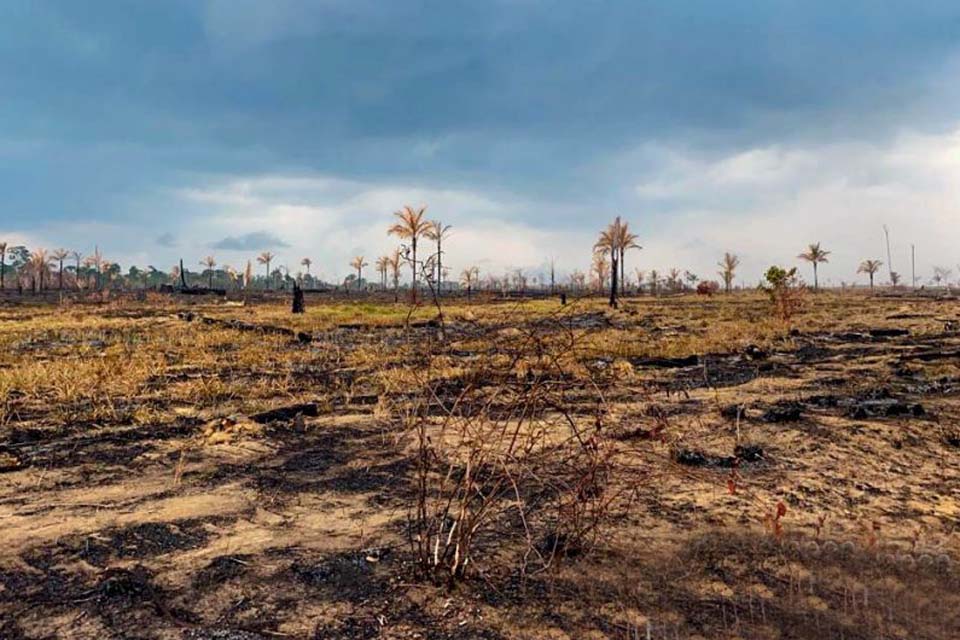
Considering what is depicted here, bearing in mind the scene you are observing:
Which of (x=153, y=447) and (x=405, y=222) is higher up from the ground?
(x=405, y=222)

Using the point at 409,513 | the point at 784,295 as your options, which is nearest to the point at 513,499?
the point at 409,513

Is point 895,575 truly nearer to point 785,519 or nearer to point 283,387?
point 785,519

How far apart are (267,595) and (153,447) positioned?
3.29 meters

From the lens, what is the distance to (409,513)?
3109 millimetres

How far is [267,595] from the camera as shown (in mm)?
2684

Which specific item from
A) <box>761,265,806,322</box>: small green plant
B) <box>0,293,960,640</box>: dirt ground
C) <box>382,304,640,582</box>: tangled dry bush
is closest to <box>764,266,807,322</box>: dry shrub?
<box>761,265,806,322</box>: small green plant

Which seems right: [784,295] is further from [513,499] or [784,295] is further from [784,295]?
[513,499]

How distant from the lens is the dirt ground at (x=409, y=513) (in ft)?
8.30

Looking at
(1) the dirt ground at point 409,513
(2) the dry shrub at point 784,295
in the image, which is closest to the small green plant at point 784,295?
(2) the dry shrub at point 784,295

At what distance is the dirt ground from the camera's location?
8.30 ft

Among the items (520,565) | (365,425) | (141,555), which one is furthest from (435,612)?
(365,425)

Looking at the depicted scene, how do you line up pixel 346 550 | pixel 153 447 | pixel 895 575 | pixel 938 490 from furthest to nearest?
pixel 153 447
pixel 938 490
pixel 346 550
pixel 895 575

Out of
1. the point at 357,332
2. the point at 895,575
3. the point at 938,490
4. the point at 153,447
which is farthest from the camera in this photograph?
the point at 357,332

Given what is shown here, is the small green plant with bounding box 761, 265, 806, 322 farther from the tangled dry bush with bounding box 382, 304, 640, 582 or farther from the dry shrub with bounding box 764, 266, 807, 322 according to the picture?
the tangled dry bush with bounding box 382, 304, 640, 582
